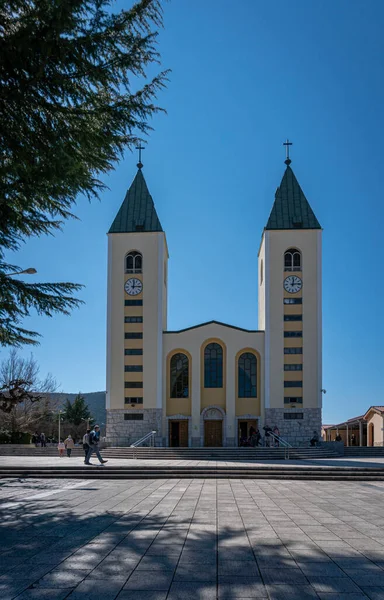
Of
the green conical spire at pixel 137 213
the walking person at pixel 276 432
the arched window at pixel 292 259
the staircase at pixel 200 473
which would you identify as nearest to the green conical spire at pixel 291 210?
the arched window at pixel 292 259

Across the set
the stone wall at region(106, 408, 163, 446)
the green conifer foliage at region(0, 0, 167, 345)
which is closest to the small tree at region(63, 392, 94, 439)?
the stone wall at region(106, 408, 163, 446)

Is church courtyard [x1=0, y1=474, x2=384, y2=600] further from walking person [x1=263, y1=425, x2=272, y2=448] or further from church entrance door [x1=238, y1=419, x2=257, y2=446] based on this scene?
church entrance door [x1=238, y1=419, x2=257, y2=446]

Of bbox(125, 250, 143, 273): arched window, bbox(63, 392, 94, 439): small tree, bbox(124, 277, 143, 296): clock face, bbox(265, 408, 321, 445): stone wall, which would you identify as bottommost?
bbox(63, 392, 94, 439): small tree

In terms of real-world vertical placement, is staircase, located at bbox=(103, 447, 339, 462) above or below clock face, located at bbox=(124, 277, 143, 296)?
below

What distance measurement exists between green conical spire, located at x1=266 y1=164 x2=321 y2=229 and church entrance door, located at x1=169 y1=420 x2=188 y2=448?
54.7 ft

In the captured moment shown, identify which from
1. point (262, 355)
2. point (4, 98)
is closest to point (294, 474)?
point (4, 98)

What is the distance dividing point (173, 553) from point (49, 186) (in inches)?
232

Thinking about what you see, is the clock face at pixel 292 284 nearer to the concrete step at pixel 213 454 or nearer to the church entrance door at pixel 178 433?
the church entrance door at pixel 178 433

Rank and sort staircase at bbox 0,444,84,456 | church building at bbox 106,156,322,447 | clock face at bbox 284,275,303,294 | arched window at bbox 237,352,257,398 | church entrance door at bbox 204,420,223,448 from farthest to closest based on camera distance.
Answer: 1. clock face at bbox 284,275,303,294
2. arched window at bbox 237,352,257,398
3. church entrance door at bbox 204,420,223,448
4. church building at bbox 106,156,322,447
5. staircase at bbox 0,444,84,456

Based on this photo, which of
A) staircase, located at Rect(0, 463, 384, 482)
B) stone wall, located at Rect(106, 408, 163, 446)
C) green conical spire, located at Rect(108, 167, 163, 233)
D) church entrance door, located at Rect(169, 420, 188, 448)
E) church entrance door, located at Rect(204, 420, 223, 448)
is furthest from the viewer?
green conical spire, located at Rect(108, 167, 163, 233)

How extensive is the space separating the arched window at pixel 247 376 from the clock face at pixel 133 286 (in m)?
9.50

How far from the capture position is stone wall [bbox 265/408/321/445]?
40.6m

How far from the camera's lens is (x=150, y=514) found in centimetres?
1044

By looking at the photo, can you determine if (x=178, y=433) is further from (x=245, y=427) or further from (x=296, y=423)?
(x=296, y=423)
